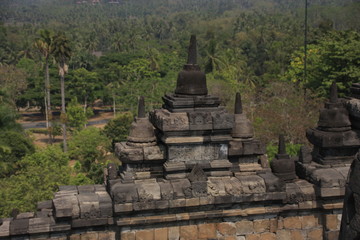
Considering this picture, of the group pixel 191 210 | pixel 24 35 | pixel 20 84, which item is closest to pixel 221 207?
pixel 191 210

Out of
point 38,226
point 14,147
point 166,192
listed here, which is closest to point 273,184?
point 166,192

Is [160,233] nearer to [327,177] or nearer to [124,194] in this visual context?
[124,194]

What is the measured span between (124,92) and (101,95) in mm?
9021

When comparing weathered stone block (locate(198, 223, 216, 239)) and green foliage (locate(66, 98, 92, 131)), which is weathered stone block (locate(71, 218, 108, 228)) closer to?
weathered stone block (locate(198, 223, 216, 239))

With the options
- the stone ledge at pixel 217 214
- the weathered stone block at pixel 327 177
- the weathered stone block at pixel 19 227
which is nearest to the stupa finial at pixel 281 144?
the weathered stone block at pixel 327 177

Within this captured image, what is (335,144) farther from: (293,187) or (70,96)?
(70,96)

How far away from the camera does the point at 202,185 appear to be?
6.99m

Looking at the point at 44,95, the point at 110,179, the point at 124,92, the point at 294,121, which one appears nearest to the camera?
the point at 110,179

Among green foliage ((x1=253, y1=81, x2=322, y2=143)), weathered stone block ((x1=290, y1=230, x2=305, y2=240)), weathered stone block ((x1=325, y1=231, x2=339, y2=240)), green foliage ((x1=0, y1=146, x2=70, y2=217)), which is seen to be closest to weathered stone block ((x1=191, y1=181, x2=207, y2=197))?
weathered stone block ((x1=290, y1=230, x2=305, y2=240))

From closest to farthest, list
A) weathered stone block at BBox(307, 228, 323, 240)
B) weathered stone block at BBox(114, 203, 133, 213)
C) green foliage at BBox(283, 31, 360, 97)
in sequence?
weathered stone block at BBox(114, 203, 133, 213) → weathered stone block at BBox(307, 228, 323, 240) → green foliage at BBox(283, 31, 360, 97)

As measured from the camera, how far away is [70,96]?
54.2m

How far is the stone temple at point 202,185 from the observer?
682 centimetres

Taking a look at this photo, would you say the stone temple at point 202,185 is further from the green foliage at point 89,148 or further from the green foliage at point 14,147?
the green foliage at point 89,148

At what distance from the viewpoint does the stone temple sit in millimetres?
6820
